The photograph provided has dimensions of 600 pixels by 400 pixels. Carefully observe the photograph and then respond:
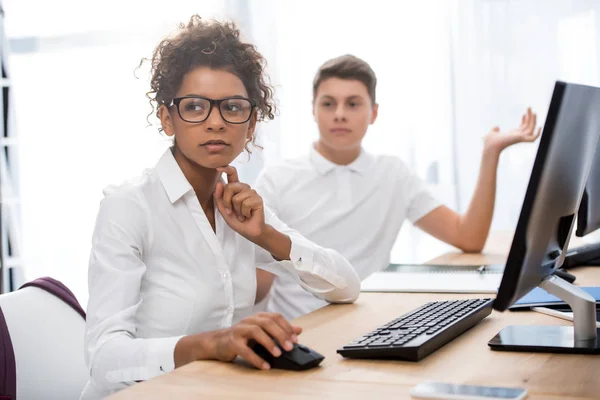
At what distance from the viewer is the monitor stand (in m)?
1.19

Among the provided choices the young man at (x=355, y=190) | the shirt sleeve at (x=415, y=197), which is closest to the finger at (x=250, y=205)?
the young man at (x=355, y=190)

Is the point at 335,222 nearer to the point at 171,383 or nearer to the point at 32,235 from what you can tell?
the point at 171,383

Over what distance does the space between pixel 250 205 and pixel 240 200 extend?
0.02 m

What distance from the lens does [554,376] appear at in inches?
41.2

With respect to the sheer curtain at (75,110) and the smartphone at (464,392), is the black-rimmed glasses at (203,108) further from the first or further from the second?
the sheer curtain at (75,110)

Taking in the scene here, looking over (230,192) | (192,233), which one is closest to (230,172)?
(230,192)

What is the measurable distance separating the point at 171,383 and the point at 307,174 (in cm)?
157

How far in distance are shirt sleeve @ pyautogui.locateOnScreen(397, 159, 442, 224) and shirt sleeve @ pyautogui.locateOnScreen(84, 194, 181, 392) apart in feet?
4.31

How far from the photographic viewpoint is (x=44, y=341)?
1.52 metres

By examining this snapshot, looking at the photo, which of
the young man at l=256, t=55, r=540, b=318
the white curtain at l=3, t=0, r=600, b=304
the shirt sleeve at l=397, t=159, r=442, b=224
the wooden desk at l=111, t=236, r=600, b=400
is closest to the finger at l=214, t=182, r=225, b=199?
the wooden desk at l=111, t=236, r=600, b=400

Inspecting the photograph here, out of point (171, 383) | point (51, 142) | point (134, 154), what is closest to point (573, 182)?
point (171, 383)

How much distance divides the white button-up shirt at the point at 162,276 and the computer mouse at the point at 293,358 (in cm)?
18

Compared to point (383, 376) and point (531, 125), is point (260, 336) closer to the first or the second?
point (383, 376)

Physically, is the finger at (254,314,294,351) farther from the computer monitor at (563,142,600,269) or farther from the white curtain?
the white curtain
